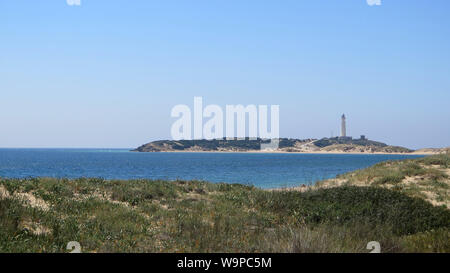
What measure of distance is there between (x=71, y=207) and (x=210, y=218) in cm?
571

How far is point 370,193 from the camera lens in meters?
18.7

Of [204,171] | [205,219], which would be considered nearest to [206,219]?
[205,219]

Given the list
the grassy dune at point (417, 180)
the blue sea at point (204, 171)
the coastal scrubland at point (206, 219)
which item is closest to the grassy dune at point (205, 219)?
the coastal scrubland at point (206, 219)

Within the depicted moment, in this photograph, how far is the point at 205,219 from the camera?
13758 mm

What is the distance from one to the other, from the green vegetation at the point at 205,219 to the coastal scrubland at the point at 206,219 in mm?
35

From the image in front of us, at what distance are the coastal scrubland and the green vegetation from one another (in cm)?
4

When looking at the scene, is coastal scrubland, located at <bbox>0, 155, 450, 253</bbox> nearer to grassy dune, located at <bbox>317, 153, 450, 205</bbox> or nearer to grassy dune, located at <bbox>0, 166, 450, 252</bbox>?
grassy dune, located at <bbox>0, 166, 450, 252</bbox>

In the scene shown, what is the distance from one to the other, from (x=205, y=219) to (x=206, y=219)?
5cm

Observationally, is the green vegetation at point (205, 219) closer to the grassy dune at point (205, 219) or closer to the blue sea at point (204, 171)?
the grassy dune at point (205, 219)

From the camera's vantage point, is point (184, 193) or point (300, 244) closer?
point (300, 244)

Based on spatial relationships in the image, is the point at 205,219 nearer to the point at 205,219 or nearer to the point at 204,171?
the point at 205,219
